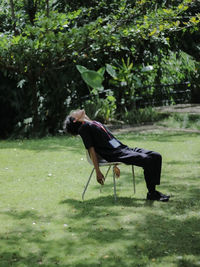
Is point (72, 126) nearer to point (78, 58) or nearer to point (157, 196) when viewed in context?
point (157, 196)

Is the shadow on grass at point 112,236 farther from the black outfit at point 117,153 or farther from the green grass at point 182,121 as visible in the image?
the green grass at point 182,121

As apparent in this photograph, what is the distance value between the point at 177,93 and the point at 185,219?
13940 mm

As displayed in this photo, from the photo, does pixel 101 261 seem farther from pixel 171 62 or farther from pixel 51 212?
pixel 171 62

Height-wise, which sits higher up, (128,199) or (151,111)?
(151,111)

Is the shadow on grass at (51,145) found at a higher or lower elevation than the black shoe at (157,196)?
higher

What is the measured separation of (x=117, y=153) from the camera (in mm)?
6391

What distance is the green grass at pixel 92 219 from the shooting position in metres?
4.48

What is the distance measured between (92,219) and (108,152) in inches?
42.4

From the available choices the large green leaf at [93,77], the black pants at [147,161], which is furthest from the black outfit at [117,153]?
the large green leaf at [93,77]

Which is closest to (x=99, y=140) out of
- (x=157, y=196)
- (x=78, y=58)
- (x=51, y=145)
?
(x=157, y=196)

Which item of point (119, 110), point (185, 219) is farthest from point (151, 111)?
point (185, 219)

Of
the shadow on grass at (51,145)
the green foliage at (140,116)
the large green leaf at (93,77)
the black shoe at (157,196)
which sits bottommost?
the black shoe at (157,196)

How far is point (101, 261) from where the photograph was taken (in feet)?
14.2

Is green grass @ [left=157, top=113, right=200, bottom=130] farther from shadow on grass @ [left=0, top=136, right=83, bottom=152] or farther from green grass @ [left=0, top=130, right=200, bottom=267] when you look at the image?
green grass @ [left=0, top=130, right=200, bottom=267]
